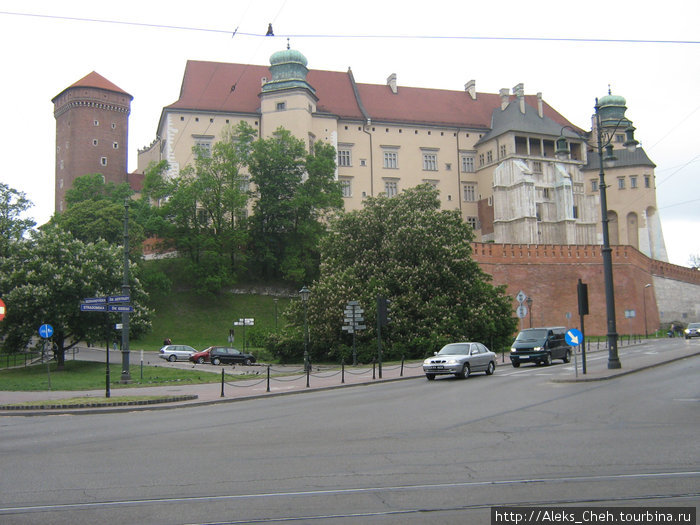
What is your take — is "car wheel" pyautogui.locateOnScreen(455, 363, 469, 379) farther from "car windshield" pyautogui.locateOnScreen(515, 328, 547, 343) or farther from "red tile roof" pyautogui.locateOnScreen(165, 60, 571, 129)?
"red tile roof" pyautogui.locateOnScreen(165, 60, 571, 129)

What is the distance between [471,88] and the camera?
3792 inches

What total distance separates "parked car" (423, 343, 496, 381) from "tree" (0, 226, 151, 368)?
20925 mm

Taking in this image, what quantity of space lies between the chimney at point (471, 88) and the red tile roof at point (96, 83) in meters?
45.1

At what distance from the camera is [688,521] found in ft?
20.6

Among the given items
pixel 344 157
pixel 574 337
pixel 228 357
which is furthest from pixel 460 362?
pixel 344 157

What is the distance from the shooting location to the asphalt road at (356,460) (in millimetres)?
7250

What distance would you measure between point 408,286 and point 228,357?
39.6ft

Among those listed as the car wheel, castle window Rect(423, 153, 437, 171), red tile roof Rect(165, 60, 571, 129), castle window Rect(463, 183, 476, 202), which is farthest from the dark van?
castle window Rect(463, 183, 476, 202)

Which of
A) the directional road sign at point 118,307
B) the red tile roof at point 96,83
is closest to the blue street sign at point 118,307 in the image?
the directional road sign at point 118,307

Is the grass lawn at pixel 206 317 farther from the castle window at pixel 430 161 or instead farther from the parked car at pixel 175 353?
the castle window at pixel 430 161

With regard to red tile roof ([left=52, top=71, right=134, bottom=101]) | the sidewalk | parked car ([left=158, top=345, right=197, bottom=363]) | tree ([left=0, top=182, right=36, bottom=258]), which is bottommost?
the sidewalk

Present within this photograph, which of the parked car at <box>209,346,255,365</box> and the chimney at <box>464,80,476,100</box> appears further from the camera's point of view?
the chimney at <box>464,80,476,100</box>

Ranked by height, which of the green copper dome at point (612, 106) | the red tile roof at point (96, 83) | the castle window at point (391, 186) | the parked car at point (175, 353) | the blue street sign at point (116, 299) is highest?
the red tile roof at point (96, 83)

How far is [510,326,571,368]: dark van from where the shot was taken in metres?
30.5
